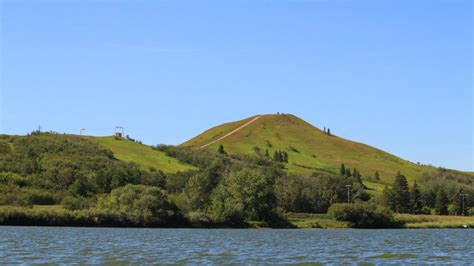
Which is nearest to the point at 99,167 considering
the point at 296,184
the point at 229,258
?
the point at 296,184

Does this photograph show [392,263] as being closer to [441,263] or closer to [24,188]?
[441,263]

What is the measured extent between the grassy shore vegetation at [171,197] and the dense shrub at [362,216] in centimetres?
20

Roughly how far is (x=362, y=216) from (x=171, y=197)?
38.7 m

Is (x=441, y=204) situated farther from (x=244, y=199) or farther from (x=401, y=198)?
(x=244, y=199)

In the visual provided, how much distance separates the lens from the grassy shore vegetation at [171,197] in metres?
120

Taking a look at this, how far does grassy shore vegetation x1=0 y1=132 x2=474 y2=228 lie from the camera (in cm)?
12031

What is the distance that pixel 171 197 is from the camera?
442 feet

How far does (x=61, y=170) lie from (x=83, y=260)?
119683mm

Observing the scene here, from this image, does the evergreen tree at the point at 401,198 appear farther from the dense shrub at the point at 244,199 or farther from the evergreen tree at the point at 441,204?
the dense shrub at the point at 244,199

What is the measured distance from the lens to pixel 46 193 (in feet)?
473

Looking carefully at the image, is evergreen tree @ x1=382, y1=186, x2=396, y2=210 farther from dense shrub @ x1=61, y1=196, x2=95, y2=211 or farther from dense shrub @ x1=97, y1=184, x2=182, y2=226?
dense shrub @ x1=61, y1=196, x2=95, y2=211

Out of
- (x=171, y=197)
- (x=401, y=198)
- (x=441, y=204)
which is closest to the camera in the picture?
(x=171, y=197)

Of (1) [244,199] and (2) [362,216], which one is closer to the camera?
(1) [244,199]

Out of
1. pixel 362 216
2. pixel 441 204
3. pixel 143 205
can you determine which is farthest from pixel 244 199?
pixel 441 204
